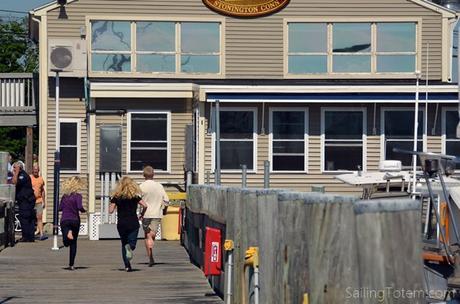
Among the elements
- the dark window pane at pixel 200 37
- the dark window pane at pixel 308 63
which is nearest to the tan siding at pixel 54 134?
the dark window pane at pixel 200 37

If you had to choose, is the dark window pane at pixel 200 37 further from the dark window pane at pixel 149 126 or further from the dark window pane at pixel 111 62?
the dark window pane at pixel 149 126

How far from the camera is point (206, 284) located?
17719 mm

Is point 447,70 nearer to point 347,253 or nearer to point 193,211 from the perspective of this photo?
point 193,211

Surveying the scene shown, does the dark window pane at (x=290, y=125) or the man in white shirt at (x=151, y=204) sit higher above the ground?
the dark window pane at (x=290, y=125)

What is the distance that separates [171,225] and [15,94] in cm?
859

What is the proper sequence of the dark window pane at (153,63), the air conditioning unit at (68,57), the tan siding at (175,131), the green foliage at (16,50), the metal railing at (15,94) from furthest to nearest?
1. the green foliage at (16,50)
2. the metal railing at (15,94)
3. the dark window pane at (153,63)
4. the tan siding at (175,131)
5. the air conditioning unit at (68,57)

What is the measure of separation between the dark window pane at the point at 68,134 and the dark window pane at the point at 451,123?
1036 centimetres

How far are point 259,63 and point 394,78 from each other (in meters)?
3.90

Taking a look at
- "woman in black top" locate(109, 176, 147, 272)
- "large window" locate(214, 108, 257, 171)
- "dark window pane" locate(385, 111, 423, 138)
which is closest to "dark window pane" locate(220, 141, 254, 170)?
"large window" locate(214, 108, 257, 171)

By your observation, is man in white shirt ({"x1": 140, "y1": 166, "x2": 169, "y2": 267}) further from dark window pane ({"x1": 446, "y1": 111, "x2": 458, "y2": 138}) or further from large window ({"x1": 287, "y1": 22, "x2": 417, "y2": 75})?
large window ({"x1": 287, "y1": 22, "x2": 417, "y2": 75})

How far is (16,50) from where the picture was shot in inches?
2685

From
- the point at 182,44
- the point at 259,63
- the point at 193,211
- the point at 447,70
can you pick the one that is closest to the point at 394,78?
the point at 447,70

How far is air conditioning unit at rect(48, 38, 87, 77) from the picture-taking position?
29.7 meters

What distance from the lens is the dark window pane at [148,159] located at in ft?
101
